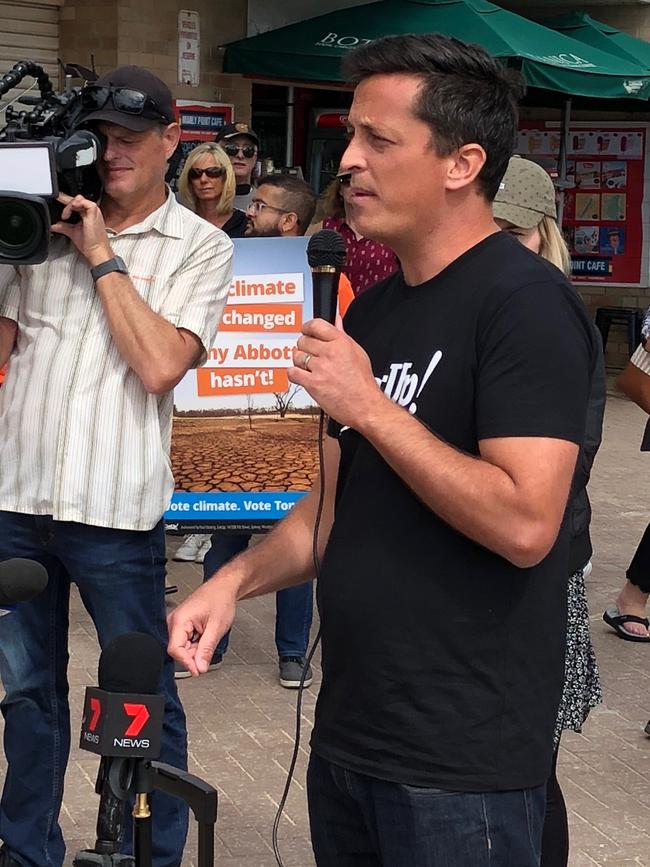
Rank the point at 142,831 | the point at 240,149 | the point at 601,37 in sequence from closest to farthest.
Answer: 1. the point at 142,831
2. the point at 240,149
3. the point at 601,37

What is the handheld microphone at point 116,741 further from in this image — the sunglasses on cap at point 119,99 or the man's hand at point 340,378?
the sunglasses on cap at point 119,99

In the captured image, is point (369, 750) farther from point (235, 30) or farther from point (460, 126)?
point (235, 30)

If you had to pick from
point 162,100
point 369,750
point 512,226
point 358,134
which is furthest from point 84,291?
point 369,750

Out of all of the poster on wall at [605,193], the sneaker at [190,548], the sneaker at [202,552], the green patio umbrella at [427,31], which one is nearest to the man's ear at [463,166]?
the sneaker at [202,552]

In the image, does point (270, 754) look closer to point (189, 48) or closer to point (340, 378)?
point (340, 378)

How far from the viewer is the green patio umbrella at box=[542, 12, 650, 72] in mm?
13891

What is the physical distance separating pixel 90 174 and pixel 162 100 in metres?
0.30

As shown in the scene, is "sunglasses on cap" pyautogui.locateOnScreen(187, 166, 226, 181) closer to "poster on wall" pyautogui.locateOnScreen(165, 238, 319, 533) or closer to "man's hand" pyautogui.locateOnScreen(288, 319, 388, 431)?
"poster on wall" pyautogui.locateOnScreen(165, 238, 319, 533)

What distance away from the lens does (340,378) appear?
212 cm

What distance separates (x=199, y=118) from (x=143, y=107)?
8707 millimetres

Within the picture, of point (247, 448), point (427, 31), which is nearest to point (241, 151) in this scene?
point (247, 448)

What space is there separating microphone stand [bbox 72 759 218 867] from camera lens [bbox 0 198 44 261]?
1.79m

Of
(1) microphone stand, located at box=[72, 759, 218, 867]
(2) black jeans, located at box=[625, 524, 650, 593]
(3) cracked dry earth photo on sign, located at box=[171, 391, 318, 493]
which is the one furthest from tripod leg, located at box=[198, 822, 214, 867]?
(2) black jeans, located at box=[625, 524, 650, 593]

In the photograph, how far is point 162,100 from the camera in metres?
3.73
